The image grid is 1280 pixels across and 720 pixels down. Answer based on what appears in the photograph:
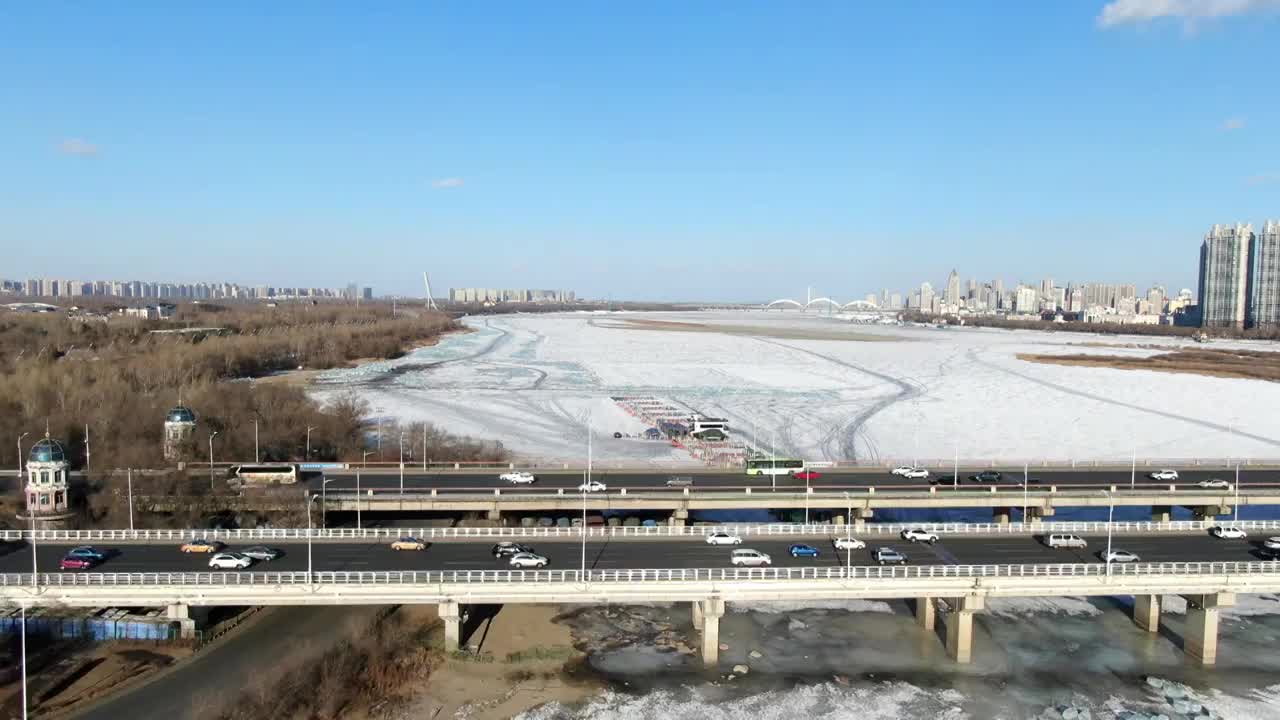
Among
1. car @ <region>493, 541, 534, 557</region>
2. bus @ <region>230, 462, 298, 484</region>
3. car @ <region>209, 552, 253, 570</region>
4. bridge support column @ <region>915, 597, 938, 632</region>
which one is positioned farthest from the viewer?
bus @ <region>230, 462, 298, 484</region>

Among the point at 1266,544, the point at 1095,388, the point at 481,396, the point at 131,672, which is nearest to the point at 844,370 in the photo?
the point at 1095,388

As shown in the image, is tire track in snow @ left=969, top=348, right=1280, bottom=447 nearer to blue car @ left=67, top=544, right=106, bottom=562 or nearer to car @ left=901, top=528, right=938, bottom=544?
car @ left=901, top=528, right=938, bottom=544

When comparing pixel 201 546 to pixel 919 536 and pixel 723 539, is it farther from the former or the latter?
pixel 919 536

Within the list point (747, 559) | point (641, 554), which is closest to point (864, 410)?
point (641, 554)

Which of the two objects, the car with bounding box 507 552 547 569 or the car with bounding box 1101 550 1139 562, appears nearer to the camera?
the car with bounding box 507 552 547 569

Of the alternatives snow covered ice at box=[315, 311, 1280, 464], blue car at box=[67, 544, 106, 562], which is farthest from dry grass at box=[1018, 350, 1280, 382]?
blue car at box=[67, 544, 106, 562]

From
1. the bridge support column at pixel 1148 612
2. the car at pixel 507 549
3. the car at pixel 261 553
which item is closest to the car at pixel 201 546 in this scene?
the car at pixel 261 553

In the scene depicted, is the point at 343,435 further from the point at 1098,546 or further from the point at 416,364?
the point at 416,364
